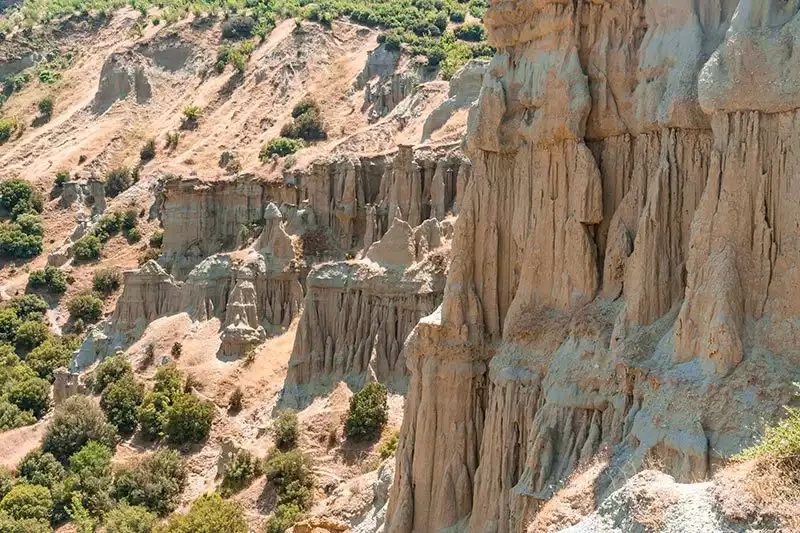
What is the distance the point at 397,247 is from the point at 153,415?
12989mm

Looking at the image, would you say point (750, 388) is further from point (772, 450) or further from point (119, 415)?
point (119, 415)

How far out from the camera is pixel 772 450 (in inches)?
420

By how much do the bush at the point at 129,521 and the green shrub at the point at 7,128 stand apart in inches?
2401

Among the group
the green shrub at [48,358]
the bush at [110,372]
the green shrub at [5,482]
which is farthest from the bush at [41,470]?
the green shrub at [48,358]

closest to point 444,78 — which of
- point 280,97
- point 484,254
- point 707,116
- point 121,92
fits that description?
point 280,97

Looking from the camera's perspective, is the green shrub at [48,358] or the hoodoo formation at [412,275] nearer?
the hoodoo formation at [412,275]

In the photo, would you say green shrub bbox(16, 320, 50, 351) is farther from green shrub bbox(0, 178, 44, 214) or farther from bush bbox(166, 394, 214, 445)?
bush bbox(166, 394, 214, 445)

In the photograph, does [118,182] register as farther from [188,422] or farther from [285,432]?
[285,432]

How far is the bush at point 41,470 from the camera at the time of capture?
38438 mm

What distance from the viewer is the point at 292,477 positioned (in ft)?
113

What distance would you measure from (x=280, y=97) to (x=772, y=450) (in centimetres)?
7028

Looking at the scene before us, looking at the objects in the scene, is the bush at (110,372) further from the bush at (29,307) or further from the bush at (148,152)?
the bush at (148,152)

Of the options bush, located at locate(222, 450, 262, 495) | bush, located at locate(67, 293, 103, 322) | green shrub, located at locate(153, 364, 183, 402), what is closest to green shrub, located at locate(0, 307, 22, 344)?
bush, located at locate(67, 293, 103, 322)

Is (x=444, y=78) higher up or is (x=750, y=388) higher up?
(x=444, y=78)
